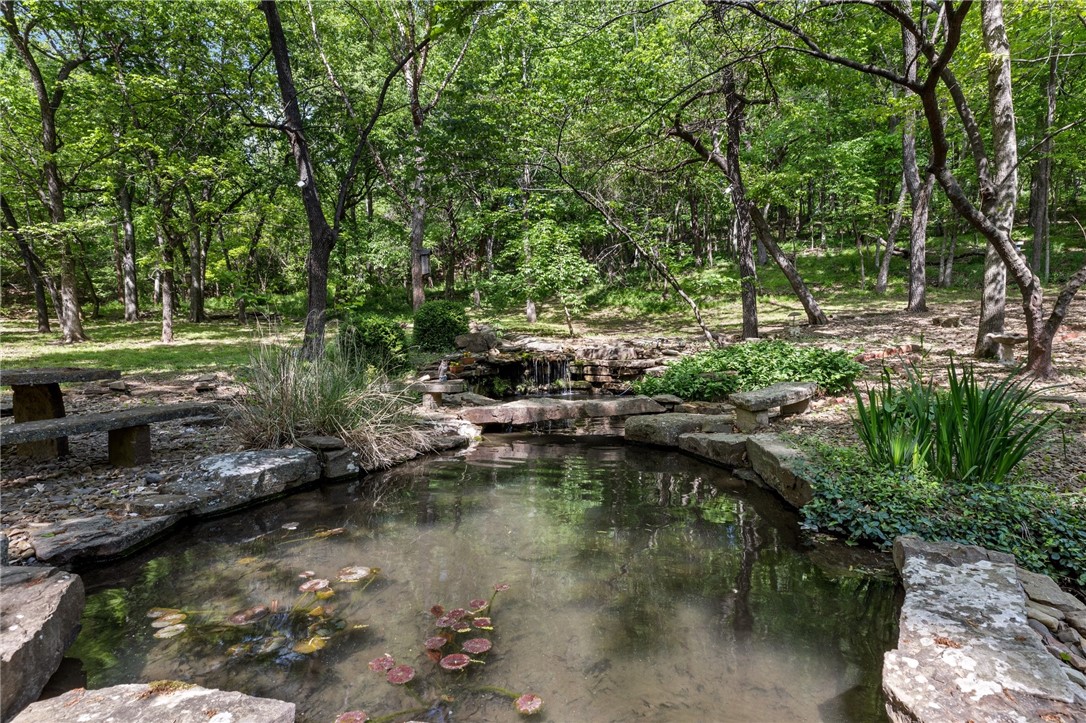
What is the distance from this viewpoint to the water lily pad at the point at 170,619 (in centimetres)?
229

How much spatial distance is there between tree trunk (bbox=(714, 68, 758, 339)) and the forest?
0.05 metres

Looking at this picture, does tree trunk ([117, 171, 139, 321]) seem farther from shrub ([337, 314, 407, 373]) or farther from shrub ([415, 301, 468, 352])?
shrub ([415, 301, 468, 352])

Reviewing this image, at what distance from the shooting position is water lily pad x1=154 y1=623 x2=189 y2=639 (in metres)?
2.22

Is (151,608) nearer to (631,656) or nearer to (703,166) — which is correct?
(631,656)

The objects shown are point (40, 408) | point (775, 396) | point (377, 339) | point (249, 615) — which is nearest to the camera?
point (249, 615)

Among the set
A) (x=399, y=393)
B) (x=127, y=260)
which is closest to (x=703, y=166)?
(x=399, y=393)

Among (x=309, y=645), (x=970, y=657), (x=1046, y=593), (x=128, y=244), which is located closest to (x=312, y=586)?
(x=309, y=645)

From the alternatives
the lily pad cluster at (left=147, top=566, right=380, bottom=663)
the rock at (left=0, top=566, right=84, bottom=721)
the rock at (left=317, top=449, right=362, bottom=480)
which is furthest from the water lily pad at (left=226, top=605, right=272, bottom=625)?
the rock at (left=317, top=449, right=362, bottom=480)

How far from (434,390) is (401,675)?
17.4 ft

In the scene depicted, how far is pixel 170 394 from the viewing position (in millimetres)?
6285

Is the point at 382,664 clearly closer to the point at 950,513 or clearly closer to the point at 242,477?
the point at 242,477

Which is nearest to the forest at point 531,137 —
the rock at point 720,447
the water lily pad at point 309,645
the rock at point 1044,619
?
the rock at point 720,447

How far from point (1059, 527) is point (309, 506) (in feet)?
14.5

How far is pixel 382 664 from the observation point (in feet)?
6.67
